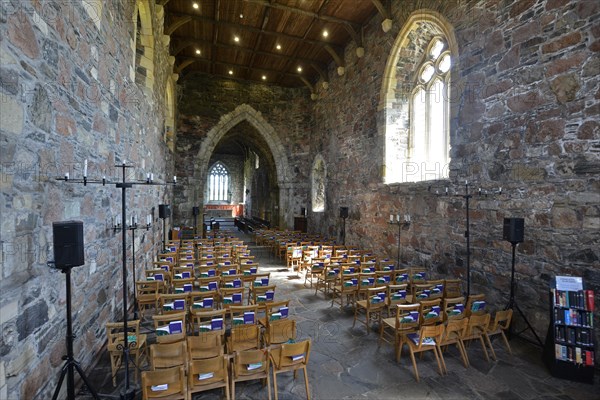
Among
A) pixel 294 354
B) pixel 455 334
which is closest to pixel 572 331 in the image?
pixel 455 334

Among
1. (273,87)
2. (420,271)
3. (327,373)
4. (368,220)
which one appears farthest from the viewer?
(273,87)

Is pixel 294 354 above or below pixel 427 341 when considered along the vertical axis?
above

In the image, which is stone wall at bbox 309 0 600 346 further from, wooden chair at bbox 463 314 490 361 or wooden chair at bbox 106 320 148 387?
wooden chair at bbox 106 320 148 387

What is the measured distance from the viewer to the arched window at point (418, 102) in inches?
313

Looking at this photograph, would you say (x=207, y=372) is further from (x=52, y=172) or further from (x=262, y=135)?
(x=262, y=135)

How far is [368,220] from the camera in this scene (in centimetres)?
1053

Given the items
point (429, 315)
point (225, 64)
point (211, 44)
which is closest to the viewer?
point (429, 315)

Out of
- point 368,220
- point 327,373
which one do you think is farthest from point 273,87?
point 327,373

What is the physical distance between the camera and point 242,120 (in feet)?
54.6

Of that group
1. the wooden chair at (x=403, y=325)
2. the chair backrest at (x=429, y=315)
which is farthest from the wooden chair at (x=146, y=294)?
the chair backrest at (x=429, y=315)

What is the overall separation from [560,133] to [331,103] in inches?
407

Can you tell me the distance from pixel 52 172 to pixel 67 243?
915 millimetres

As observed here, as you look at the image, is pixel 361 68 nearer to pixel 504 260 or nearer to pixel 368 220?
pixel 368 220

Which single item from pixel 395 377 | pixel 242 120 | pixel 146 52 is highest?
pixel 242 120
